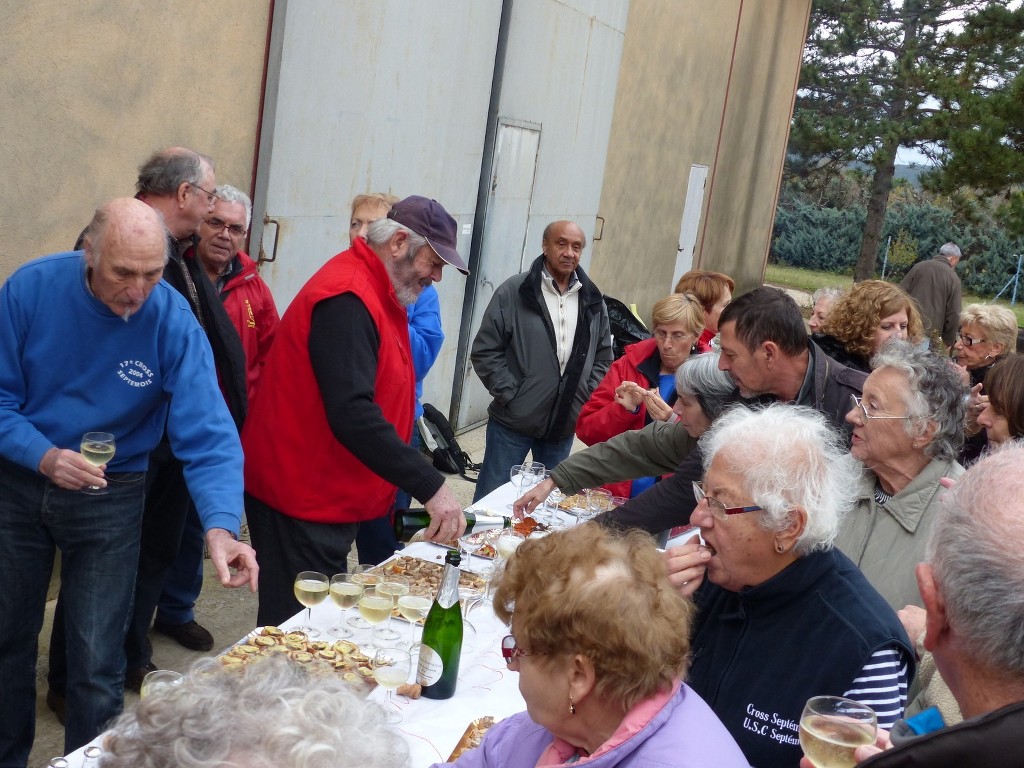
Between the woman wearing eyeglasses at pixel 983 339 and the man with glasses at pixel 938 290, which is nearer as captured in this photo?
the woman wearing eyeglasses at pixel 983 339

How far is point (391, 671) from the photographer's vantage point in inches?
107

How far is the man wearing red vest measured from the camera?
349cm

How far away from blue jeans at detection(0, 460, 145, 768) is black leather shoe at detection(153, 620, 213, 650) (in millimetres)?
1338

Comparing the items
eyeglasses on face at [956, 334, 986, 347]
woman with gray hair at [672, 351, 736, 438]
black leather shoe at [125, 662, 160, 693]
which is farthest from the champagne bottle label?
eyeglasses on face at [956, 334, 986, 347]

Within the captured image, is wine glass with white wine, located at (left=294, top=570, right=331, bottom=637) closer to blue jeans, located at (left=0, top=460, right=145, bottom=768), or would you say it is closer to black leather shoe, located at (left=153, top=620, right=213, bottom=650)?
blue jeans, located at (left=0, top=460, right=145, bottom=768)

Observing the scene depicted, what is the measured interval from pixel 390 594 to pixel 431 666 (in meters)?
0.34

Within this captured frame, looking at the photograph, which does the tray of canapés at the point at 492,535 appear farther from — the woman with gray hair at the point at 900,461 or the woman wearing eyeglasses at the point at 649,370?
the woman with gray hair at the point at 900,461

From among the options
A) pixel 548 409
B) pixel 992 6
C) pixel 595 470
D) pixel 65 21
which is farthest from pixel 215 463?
pixel 992 6

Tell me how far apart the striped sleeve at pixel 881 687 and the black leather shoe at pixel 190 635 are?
3241mm

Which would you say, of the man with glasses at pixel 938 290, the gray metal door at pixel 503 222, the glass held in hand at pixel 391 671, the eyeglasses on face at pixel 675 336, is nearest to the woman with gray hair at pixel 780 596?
the glass held in hand at pixel 391 671

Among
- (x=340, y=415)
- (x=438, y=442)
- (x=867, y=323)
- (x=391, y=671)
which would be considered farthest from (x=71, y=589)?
(x=867, y=323)

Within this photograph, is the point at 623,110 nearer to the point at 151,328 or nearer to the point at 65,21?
the point at 65,21

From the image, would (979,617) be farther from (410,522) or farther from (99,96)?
(99,96)

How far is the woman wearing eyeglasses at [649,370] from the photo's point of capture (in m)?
5.28
